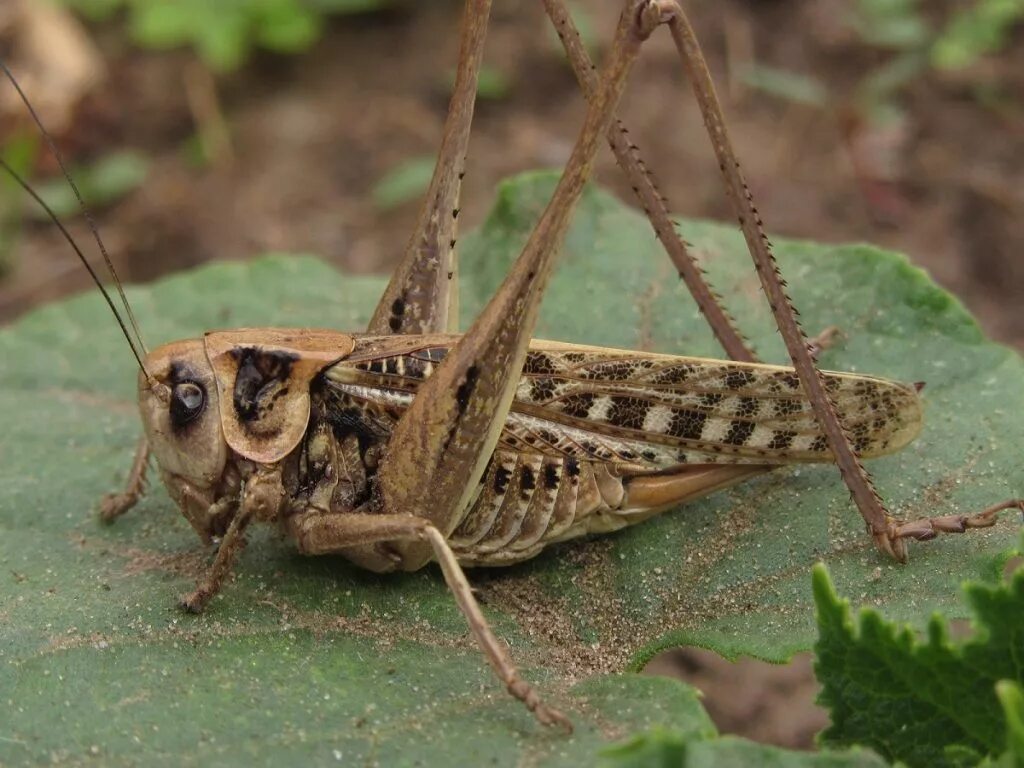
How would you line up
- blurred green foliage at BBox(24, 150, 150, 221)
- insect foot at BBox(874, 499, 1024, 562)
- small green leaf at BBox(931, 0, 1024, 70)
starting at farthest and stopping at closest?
blurred green foliage at BBox(24, 150, 150, 221)
small green leaf at BBox(931, 0, 1024, 70)
insect foot at BBox(874, 499, 1024, 562)

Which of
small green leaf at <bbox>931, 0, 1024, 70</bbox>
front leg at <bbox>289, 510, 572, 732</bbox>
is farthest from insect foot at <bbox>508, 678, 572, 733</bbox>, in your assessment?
small green leaf at <bbox>931, 0, 1024, 70</bbox>

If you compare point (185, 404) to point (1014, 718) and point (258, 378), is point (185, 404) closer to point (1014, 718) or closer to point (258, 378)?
point (258, 378)

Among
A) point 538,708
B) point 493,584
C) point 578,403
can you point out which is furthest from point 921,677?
point 493,584

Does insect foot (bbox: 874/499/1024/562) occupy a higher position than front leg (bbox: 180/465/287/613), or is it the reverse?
insect foot (bbox: 874/499/1024/562)

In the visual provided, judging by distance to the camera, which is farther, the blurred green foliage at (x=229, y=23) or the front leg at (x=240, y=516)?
the blurred green foliage at (x=229, y=23)

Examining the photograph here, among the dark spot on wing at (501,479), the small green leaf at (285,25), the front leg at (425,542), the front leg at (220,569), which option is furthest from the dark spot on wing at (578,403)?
the small green leaf at (285,25)

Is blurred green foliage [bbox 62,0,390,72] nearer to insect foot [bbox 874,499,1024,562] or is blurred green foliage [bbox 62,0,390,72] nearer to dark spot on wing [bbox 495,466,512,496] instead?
dark spot on wing [bbox 495,466,512,496]

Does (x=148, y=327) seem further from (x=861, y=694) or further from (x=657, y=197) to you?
(x=861, y=694)

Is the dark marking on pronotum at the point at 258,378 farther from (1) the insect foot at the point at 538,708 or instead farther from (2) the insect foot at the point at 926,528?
(2) the insect foot at the point at 926,528
